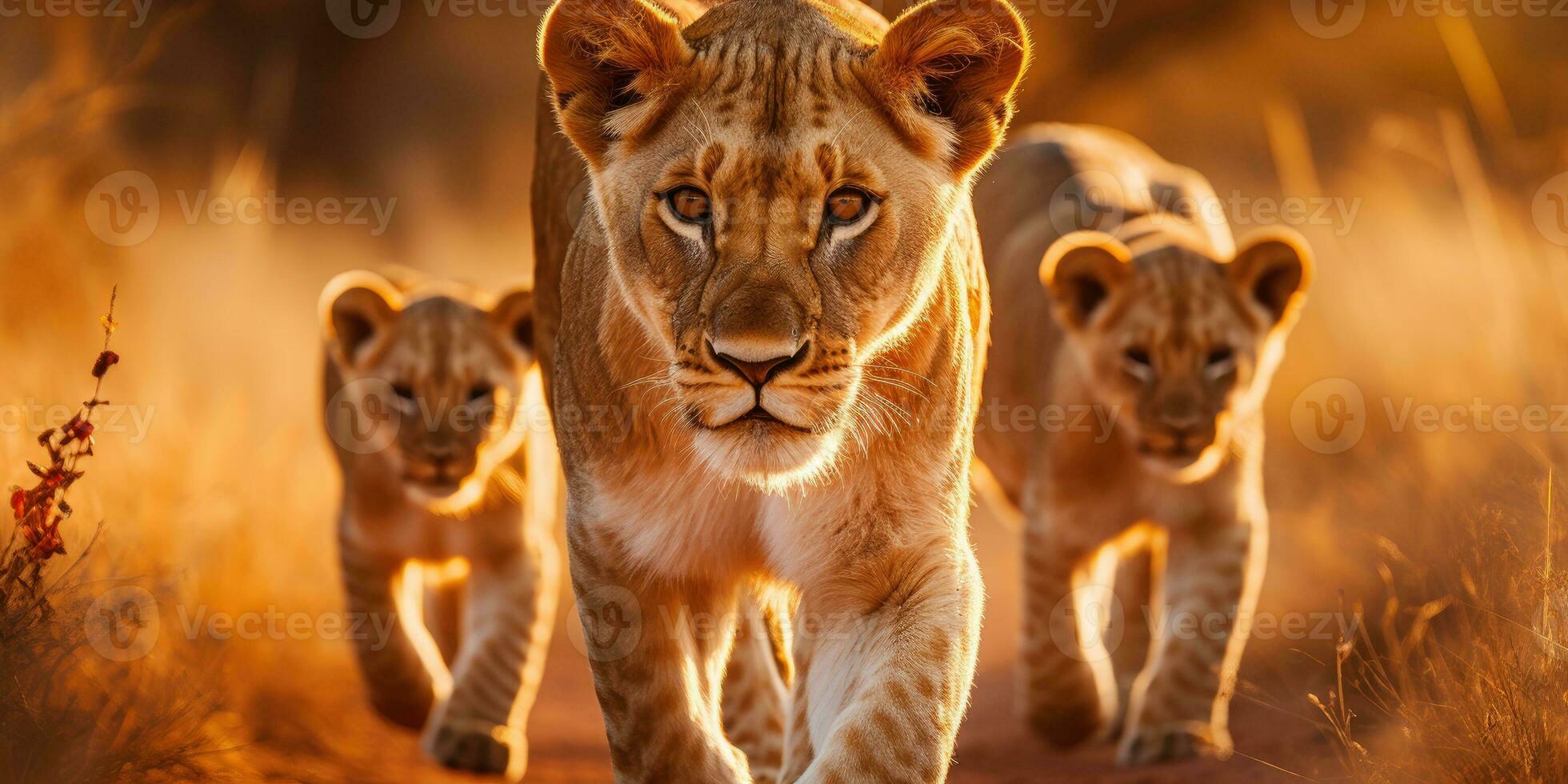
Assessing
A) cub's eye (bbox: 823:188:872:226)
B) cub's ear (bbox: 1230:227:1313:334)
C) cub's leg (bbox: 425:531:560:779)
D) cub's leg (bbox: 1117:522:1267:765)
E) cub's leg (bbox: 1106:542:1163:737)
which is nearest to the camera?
cub's eye (bbox: 823:188:872:226)

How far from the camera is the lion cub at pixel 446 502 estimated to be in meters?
5.62

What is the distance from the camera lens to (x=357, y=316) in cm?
604

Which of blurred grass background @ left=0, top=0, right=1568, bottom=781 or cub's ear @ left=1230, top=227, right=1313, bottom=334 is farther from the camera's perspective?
cub's ear @ left=1230, top=227, right=1313, bottom=334

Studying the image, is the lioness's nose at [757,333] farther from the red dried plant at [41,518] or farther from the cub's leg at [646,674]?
the red dried plant at [41,518]

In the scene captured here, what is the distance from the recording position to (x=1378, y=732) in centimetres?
480

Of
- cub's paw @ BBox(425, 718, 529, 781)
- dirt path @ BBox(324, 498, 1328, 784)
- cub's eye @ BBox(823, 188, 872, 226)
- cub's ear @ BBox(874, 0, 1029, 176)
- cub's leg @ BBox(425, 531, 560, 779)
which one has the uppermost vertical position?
cub's ear @ BBox(874, 0, 1029, 176)

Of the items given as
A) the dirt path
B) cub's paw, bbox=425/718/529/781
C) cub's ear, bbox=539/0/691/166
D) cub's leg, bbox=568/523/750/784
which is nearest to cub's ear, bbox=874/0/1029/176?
cub's ear, bbox=539/0/691/166

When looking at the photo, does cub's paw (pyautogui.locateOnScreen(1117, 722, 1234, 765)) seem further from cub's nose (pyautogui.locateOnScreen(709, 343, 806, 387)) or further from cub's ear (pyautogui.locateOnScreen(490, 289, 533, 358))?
cub's nose (pyautogui.locateOnScreen(709, 343, 806, 387))

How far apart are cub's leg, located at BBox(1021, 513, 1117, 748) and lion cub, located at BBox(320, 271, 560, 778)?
1555 mm

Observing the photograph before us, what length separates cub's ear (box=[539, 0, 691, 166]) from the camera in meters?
3.58

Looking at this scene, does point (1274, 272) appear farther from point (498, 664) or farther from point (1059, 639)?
point (498, 664)

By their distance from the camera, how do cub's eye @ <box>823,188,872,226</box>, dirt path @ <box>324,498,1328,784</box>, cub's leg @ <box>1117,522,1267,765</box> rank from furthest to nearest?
cub's leg @ <box>1117,522,1267,765</box> → dirt path @ <box>324,498,1328,784</box> → cub's eye @ <box>823,188,872,226</box>

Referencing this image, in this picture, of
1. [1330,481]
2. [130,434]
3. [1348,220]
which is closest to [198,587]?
[130,434]

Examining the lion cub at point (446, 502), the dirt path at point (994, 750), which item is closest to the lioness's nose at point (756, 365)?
the dirt path at point (994, 750)
